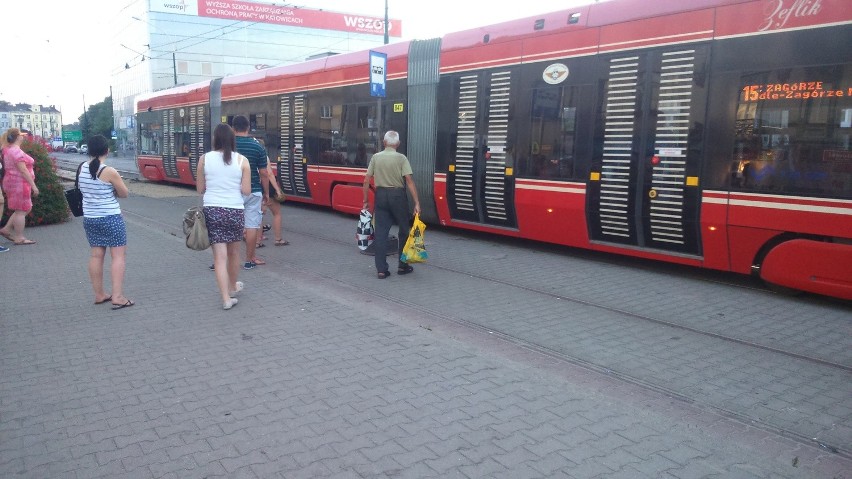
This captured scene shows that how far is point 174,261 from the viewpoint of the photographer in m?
8.55

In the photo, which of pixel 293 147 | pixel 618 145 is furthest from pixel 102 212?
pixel 293 147

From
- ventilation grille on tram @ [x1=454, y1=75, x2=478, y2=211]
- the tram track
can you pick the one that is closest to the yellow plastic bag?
the tram track

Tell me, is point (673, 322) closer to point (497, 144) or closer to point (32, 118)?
point (497, 144)

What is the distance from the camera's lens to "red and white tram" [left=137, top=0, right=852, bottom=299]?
6324mm

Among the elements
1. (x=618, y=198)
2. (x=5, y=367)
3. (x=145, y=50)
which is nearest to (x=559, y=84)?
(x=618, y=198)

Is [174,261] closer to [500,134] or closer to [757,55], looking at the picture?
[500,134]

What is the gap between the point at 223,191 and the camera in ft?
19.9

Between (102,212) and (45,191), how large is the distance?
287 inches

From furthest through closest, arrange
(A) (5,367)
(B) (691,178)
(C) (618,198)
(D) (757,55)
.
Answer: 1. (C) (618,198)
2. (B) (691,178)
3. (D) (757,55)
4. (A) (5,367)

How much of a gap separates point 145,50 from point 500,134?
60641mm

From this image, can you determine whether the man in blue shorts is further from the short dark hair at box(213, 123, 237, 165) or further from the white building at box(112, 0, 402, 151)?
the white building at box(112, 0, 402, 151)

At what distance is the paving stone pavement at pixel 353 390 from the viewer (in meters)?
3.31

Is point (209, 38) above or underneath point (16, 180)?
above

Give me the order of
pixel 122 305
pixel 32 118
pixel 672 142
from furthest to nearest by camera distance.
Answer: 1. pixel 32 118
2. pixel 672 142
3. pixel 122 305
